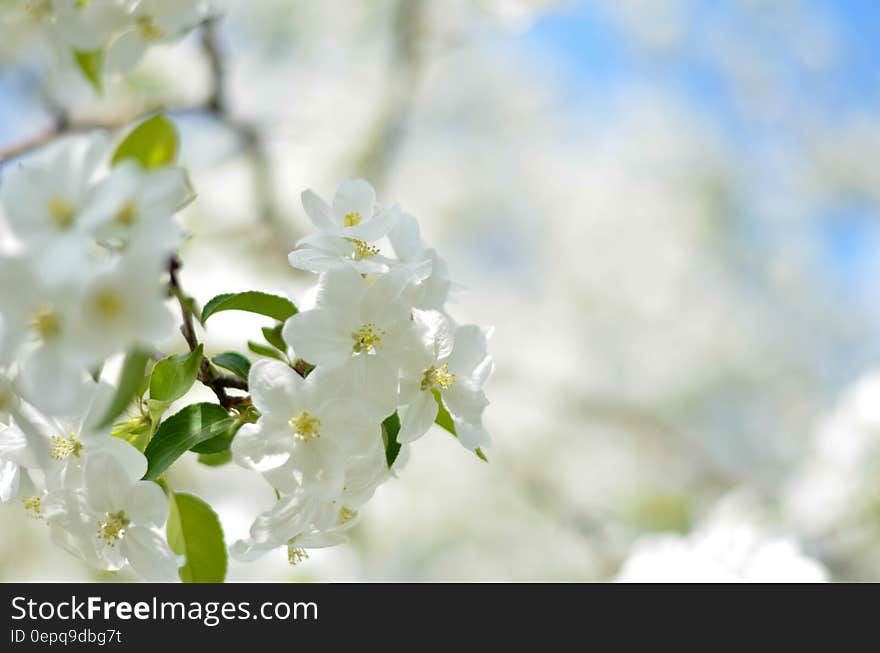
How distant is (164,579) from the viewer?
2.77ft

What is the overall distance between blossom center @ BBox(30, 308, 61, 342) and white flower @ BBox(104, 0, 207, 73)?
625 mm

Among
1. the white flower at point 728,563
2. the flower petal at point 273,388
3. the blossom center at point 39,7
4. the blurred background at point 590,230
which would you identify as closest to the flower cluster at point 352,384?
the flower petal at point 273,388

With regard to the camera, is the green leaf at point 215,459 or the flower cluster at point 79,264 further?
the green leaf at point 215,459

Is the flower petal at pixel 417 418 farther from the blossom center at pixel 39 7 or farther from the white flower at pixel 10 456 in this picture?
the blossom center at pixel 39 7

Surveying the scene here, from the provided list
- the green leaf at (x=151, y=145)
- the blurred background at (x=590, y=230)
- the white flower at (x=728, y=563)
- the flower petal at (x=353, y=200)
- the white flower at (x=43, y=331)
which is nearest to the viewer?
the white flower at (x=43, y=331)

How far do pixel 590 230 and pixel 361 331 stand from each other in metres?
6.33

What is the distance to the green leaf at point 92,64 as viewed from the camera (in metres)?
1.10

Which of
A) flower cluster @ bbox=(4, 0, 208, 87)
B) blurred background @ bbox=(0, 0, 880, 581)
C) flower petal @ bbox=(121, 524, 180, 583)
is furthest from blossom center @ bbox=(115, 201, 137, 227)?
blurred background @ bbox=(0, 0, 880, 581)

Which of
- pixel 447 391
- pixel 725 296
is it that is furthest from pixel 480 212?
pixel 447 391

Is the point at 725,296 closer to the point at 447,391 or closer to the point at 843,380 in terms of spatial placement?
the point at 843,380

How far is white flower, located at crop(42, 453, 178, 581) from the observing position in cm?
78

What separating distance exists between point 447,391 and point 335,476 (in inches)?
5.4

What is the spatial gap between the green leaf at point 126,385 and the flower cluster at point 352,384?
0.14m

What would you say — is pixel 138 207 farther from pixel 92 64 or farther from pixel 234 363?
pixel 92 64
